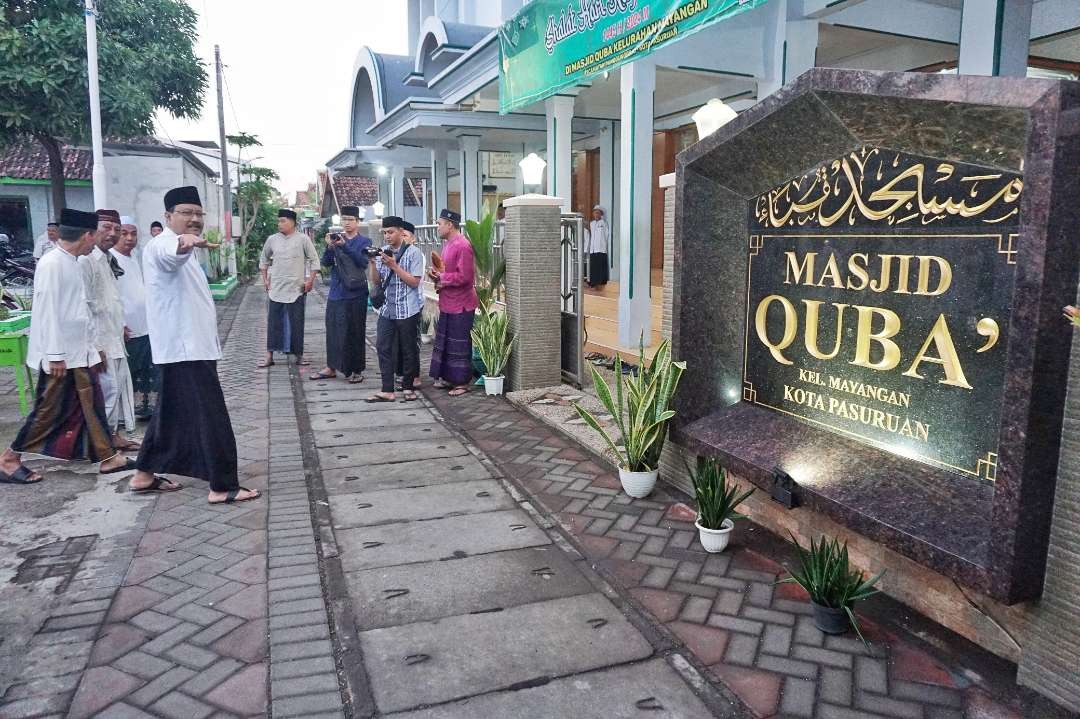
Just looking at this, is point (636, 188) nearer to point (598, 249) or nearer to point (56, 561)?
point (598, 249)

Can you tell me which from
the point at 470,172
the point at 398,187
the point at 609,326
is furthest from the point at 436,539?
the point at 398,187

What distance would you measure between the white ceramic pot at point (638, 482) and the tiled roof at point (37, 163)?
71.7ft

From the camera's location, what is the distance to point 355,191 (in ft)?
116

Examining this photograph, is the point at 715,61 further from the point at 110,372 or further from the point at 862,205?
the point at 110,372

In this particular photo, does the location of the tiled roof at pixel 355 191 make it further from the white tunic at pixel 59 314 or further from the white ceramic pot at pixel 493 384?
the white tunic at pixel 59 314

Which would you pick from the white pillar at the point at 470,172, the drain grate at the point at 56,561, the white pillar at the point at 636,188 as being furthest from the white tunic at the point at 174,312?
the white pillar at the point at 470,172

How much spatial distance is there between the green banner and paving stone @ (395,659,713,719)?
4682 millimetres

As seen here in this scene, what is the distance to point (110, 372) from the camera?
18.4 feet

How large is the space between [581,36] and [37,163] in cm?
2074

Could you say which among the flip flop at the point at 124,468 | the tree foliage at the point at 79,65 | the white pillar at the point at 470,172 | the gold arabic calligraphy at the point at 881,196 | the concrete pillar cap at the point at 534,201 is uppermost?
the tree foliage at the point at 79,65

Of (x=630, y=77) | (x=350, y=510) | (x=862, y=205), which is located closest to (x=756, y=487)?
(x=862, y=205)

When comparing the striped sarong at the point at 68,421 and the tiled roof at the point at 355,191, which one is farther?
the tiled roof at the point at 355,191

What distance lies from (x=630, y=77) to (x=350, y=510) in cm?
549

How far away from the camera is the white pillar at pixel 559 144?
389 inches
